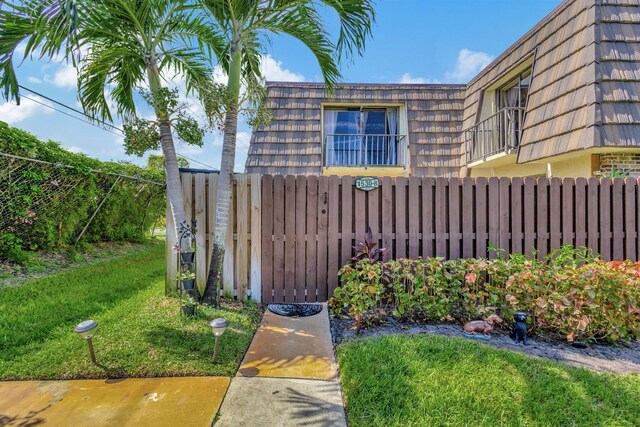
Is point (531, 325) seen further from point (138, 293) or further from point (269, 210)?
point (138, 293)

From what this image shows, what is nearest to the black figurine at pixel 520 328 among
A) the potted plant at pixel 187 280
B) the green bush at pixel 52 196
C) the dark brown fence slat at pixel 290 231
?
the dark brown fence slat at pixel 290 231

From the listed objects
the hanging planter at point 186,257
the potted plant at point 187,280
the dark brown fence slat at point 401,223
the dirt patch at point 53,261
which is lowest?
the dirt patch at point 53,261

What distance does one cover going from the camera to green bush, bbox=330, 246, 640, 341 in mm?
3131

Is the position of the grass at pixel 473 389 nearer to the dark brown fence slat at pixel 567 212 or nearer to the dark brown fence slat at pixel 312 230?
the dark brown fence slat at pixel 312 230

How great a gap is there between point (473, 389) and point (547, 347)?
1382 millimetres

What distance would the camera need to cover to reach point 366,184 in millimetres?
4422

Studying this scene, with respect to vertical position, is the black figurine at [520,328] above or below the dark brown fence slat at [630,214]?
below

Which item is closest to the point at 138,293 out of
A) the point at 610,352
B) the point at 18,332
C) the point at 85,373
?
the point at 18,332

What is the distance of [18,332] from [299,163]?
6.91 meters

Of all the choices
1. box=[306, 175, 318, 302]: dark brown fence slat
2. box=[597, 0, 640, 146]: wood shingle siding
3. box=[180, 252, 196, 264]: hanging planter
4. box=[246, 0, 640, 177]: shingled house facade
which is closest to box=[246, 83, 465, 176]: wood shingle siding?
box=[246, 0, 640, 177]: shingled house facade

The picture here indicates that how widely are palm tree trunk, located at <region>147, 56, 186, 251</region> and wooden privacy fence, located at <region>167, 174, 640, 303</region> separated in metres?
0.26

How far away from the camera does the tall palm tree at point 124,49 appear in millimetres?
3279

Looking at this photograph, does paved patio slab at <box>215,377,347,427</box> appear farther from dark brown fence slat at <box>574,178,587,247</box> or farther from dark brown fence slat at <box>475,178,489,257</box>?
dark brown fence slat at <box>574,178,587,247</box>

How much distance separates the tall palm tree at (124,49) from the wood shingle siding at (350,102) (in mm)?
4263
